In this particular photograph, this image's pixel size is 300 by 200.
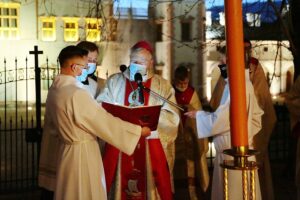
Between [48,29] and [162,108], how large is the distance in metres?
30.9

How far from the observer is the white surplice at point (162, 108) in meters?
6.16

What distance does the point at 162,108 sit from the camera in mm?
6172

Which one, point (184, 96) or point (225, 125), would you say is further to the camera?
point (184, 96)

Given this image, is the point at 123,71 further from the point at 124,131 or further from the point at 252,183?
the point at 252,183

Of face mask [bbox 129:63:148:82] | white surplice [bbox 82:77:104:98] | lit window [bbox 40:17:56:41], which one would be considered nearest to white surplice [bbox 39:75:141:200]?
face mask [bbox 129:63:148:82]

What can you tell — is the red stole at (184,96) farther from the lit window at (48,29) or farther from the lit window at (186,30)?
the lit window at (186,30)

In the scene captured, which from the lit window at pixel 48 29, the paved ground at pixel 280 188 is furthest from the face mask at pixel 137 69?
the lit window at pixel 48 29

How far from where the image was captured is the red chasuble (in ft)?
20.1

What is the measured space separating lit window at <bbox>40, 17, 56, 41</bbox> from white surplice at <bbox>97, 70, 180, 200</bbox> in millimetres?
30090

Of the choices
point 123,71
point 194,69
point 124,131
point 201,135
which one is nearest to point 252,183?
point 124,131

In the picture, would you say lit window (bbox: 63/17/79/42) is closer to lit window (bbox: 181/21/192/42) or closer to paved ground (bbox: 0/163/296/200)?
lit window (bbox: 181/21/192/42)

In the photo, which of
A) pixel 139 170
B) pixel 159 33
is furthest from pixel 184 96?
pixel 159 33

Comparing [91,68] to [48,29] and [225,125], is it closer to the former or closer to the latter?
[225,125]

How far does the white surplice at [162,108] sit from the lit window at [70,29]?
93.9ft
